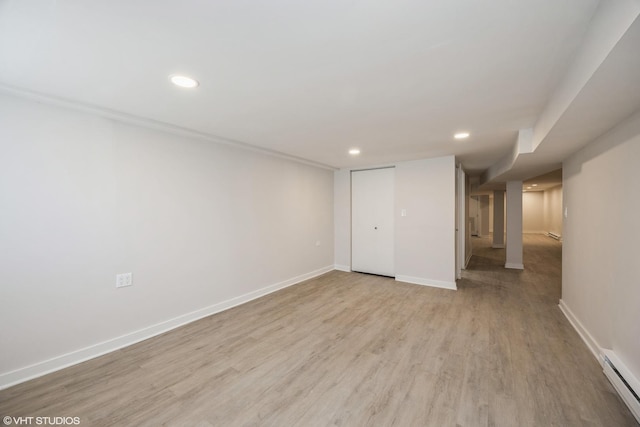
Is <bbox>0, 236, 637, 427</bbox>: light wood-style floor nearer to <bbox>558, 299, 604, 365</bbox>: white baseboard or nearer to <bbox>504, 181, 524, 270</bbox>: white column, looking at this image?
<bbox>558, 299, 604, 365</bbox>: white baseboard

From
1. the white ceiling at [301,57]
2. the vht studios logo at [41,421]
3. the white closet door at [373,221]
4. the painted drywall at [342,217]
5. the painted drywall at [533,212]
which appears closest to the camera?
the white ceiling at [301,57]

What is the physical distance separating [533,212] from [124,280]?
15.6 metres

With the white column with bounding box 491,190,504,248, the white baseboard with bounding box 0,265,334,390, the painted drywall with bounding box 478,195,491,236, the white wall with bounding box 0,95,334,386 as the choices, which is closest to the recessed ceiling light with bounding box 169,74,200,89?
the white wall with bounding box 0,95,334,386

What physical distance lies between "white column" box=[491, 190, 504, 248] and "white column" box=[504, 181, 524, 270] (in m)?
2.44

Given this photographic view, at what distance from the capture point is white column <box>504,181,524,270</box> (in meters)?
5.70

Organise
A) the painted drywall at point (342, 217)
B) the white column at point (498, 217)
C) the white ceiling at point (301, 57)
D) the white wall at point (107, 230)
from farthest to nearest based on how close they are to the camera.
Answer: the white column at point (498, 217)
the painted drywall at point (342, 217)
the white wall at point (107, 230)
the white ceiling at point (301, 57)

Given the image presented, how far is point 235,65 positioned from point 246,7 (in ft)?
1.68

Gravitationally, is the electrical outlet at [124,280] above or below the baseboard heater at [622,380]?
above

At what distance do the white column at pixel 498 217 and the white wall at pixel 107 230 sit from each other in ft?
25.8

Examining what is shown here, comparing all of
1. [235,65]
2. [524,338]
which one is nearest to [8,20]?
[235,65]

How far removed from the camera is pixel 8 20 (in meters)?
1.22

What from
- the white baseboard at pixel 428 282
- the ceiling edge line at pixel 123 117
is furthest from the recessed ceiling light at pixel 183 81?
the white baseboard at pixel 428 282

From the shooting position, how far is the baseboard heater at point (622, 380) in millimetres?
1664

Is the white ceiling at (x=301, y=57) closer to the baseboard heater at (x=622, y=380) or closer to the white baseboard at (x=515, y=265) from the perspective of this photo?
the baseboard heater at (x=622, y=380)
